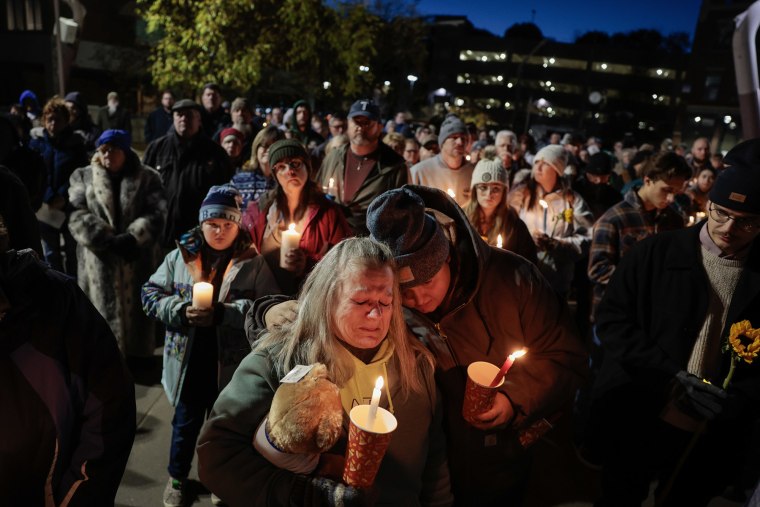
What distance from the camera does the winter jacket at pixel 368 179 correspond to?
5.34m

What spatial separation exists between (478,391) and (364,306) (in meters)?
0.53

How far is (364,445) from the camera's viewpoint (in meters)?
1.49

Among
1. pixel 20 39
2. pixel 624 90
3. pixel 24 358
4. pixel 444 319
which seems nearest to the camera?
pixel 24 358

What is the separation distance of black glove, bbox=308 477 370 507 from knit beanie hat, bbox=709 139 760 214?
2.33m

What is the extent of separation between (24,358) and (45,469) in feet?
1.34

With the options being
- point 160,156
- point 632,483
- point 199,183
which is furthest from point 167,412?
point 632,483

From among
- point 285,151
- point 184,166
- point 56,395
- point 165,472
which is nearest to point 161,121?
point 184,166

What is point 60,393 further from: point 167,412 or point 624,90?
point 624,90

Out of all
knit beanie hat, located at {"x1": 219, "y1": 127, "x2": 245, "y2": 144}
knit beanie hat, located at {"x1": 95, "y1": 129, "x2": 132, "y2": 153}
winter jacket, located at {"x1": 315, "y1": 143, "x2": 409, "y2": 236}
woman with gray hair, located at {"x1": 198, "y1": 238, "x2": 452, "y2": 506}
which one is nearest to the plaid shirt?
winter jacket, located at {"x1": 315, "y1": 143, "x2": 409, "y2": 236}

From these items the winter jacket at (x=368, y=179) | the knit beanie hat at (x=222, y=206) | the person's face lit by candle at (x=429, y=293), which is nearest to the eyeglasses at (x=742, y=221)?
the person's face lit by candle at (x=429, y=293)

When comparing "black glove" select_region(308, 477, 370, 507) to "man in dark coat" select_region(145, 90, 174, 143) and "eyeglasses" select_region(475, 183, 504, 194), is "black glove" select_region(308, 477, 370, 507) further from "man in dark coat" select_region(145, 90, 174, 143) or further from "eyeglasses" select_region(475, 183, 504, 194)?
"man in dark coat" select_region(145, 90, 174, 143)

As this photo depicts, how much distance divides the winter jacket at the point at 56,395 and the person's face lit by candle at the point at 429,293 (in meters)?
1.13

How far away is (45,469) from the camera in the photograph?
5.83 ft

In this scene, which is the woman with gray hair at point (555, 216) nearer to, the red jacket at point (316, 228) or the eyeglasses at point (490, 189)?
the eyeglasses at point (490, 189)
